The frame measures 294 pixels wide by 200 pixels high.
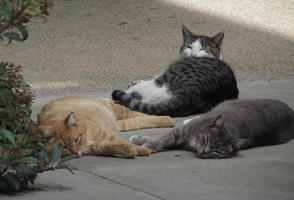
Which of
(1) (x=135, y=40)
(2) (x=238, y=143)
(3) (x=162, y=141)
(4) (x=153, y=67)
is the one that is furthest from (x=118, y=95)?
(1) (x=135, y=40)

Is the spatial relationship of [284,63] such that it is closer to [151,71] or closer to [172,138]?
[151,71]

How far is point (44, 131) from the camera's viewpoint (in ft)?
17.2

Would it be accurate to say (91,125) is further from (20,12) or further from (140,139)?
(20,12)

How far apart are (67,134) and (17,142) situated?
1.16 metres

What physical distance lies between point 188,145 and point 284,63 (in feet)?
14.5

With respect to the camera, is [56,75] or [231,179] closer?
[231,179]

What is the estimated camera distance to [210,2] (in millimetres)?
12375

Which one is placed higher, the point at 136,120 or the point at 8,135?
the point at 8,135

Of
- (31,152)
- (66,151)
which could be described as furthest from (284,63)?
(31,152)

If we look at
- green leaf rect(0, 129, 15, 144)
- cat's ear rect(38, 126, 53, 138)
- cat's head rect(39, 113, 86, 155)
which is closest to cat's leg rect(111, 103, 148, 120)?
cat's head rect(39, 113, 86, 155)

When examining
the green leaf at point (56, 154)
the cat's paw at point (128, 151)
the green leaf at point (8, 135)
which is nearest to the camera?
the green leaf at point (8, 135)

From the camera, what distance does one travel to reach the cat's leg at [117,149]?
17.7 feet

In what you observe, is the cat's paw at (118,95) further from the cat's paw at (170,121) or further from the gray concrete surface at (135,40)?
the gray concrete surface at (135,40)

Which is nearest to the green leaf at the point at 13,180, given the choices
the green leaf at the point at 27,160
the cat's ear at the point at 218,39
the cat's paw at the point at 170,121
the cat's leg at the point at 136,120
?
the green leaf at the point at 27,160
